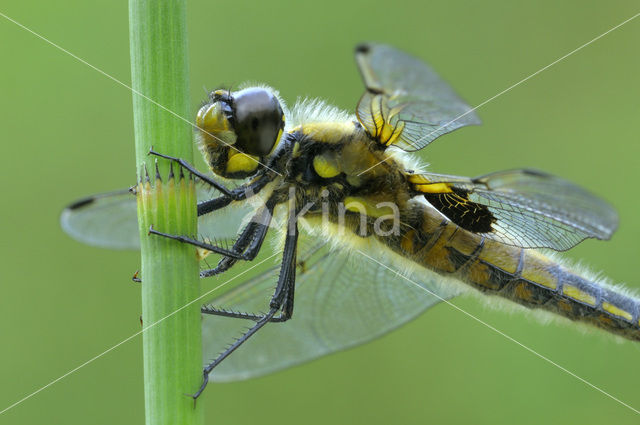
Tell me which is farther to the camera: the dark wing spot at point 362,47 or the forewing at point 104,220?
the forewing at point 104,220

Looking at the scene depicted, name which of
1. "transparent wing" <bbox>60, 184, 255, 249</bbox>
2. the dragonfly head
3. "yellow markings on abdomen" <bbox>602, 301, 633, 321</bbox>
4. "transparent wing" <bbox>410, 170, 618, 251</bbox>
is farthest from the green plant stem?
"yellow markings on abdomen" <bbox>602, 301, 633, 321</bbox>

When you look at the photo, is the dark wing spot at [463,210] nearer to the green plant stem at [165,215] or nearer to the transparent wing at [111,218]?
the transparent wing at [111,218]

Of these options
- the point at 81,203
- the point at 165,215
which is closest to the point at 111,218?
the point at 81,203

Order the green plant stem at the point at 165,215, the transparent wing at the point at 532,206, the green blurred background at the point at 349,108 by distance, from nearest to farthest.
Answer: the green plant stem at the point at 165,215
the transparent wing at the point at 532,206
the green blurred background at the point at 349,108

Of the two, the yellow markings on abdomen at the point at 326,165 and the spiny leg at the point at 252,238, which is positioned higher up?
the yellow markings on abdomen at the point at 326,165

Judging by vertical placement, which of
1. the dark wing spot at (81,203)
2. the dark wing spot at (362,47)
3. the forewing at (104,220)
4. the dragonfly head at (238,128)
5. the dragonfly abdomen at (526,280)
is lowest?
the dragonfly abdomen at (526,280)

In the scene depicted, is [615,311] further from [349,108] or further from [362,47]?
[349,108]

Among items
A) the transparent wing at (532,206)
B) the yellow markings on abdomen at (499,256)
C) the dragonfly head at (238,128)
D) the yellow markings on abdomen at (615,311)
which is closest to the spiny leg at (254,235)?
the dragonfly head at (238,128)

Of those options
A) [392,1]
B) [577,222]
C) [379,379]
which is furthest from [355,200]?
[392,1]
